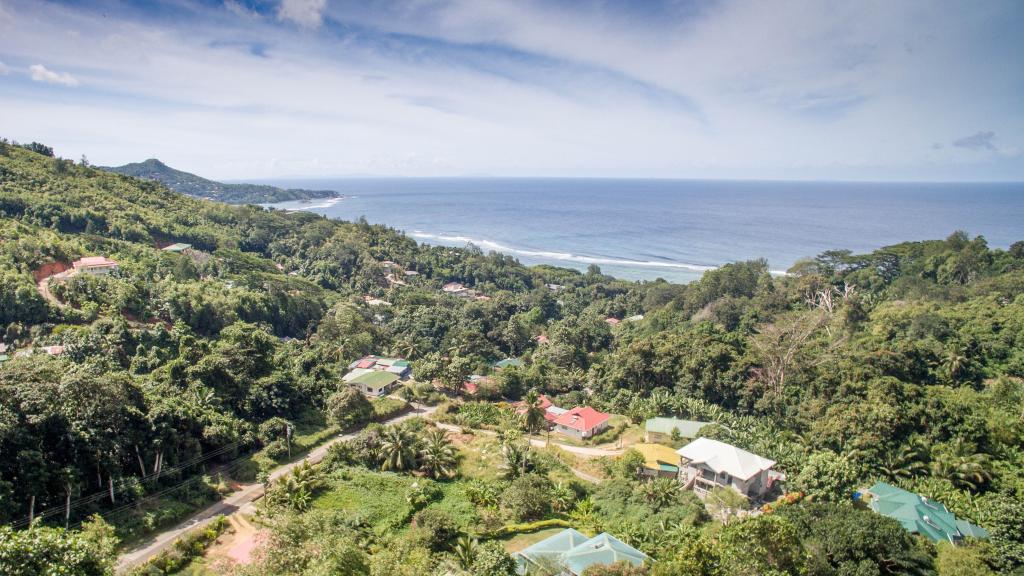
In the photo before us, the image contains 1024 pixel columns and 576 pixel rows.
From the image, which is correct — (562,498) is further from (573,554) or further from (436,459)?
(436,459)

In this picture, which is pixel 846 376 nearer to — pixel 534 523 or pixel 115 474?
pixel 534 523

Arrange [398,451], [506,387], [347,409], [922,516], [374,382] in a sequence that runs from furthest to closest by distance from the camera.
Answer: [506,387], [374,382], [347,409], [398,451], [922,516]

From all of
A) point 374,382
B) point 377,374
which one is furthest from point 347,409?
point 377,374

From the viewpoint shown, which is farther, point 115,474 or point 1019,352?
point 1019,352

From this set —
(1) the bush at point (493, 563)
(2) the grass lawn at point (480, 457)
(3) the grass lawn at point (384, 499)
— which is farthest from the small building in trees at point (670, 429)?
(1) the bush at point (493, 563)

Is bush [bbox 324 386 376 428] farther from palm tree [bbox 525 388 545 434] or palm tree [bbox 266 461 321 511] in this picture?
palm tree [bbox 525 388 545 434]

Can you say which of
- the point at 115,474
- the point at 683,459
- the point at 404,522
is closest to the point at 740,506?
the point at 683,459
